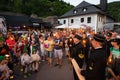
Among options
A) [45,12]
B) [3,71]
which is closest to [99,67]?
[3,71]

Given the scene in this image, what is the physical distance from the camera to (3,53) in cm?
643

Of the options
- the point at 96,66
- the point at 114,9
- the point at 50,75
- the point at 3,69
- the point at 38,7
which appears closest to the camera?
the point at 96,66

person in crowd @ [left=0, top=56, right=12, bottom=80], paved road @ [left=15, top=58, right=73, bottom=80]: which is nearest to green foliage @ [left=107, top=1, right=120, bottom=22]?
paved road @ [left=15, top=58, right=73, bottom=80]

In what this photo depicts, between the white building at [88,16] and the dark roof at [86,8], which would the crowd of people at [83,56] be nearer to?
the white building at [88,16]

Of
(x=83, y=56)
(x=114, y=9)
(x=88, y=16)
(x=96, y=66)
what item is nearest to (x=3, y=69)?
(x=83, y=56)

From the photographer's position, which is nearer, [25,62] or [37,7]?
[25,62]

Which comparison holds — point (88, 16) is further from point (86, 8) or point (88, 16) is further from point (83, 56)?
point (83, 56)

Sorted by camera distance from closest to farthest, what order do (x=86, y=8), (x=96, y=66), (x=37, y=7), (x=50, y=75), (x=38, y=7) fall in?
(x=96, y=66)
(x=50, y=75)
(x=86, y=8)
(x=37, y=7)
(x=38, y=7)

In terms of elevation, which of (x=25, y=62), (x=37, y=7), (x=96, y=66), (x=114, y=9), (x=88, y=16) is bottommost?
(x=25, y=62)

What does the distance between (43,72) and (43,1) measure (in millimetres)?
61097

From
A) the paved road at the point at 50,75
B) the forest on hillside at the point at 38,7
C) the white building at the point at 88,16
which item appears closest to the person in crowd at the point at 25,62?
the paved road at the point at 50,75

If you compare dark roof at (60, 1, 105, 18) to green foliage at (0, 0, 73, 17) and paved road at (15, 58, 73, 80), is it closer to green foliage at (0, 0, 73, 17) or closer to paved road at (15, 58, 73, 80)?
green foliage at (0, 0, 73, 17)

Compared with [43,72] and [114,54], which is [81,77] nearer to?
[114,54]

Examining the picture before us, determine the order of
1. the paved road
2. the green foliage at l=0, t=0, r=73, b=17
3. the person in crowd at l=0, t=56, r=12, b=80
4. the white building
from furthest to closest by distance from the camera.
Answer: the green foliage at l=0, t=0, r=73, b=17, the white building, the paved road, the person in crowd at l=0, t=56, r=12, b=80
